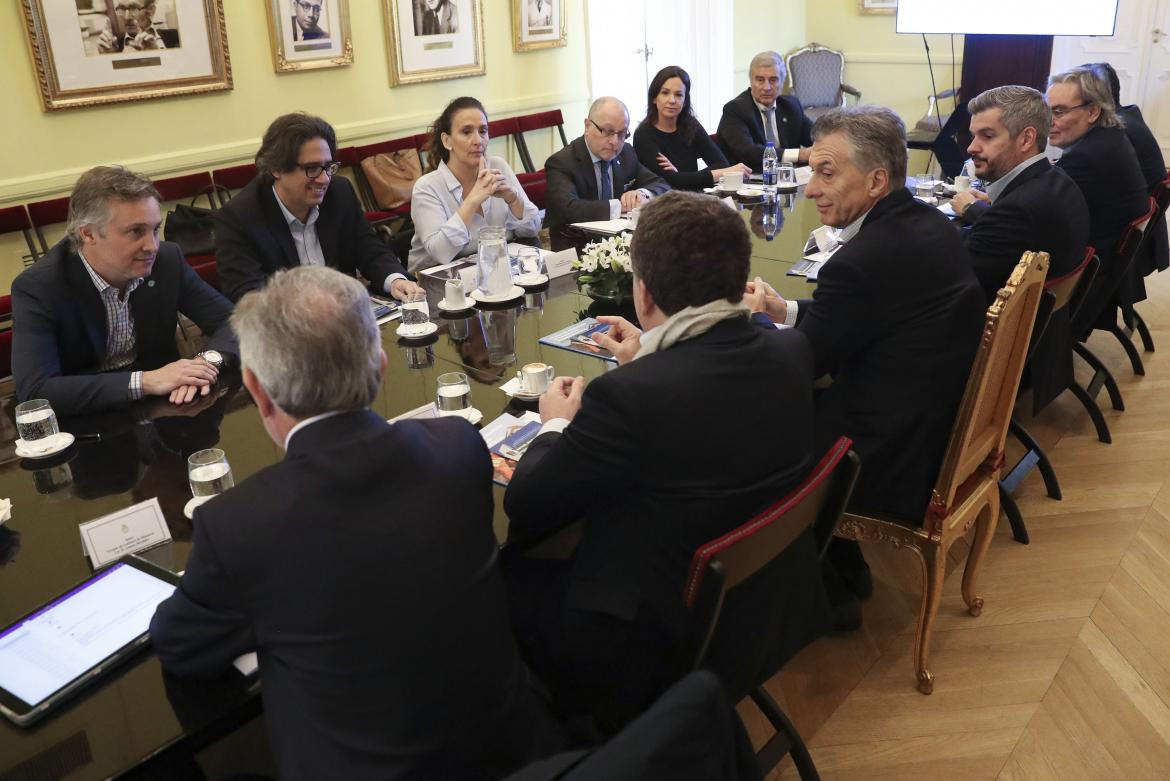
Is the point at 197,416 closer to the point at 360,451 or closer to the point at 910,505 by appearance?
the point at 360,451

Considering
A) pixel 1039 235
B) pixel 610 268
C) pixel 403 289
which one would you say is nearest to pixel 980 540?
pixel 1039 235

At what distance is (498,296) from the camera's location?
3096mm

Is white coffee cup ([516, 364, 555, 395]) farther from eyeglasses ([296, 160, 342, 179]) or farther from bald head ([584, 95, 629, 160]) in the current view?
bald head ([584, 95, 629, 160])

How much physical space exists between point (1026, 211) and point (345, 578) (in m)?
2.61

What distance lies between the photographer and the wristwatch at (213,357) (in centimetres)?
255

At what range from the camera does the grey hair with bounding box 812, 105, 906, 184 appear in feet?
8.32

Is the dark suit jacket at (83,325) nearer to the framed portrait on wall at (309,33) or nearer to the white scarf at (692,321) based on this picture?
the white scarf at (692,321)

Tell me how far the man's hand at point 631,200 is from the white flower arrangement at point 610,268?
1332 mm

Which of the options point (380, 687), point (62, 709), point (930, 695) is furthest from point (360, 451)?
point (930, 695)

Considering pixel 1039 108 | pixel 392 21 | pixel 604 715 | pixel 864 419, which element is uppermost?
pixel 392 21

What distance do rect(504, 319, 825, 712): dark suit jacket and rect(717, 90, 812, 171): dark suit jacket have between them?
4152 millimetres

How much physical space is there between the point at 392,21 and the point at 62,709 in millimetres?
5147

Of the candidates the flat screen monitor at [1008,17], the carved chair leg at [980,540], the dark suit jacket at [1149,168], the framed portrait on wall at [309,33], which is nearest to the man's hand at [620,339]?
the carved chair leg at [980,540]

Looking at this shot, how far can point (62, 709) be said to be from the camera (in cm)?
137
